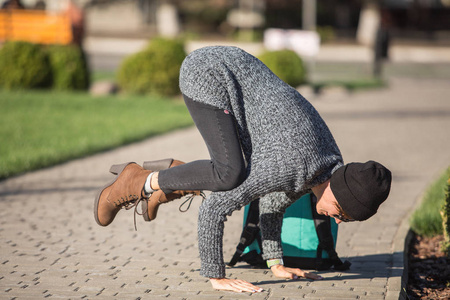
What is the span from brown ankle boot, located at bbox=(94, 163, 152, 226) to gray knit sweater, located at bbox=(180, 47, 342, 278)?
50 centimetres

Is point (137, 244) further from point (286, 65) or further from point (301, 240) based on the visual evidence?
point (286, 65)

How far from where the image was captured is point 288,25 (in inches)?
1699

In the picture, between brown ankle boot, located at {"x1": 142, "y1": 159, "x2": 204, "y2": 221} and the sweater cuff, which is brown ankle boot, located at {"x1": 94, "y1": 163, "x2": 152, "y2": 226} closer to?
brown ankle boot, located at {"x1": 142, "y1": 159, "x2": 204, "y2": 221}

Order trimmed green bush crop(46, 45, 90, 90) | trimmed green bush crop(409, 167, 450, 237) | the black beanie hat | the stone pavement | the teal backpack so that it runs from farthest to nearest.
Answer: trimmed green bush crop(46, 45, 90, 90)
trimmed green bush crop(409, 167, 450, 237)
the teal backpack
the stone pavement
the black beanie hat

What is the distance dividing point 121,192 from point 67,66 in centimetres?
1249

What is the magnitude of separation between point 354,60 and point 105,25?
19871 mm

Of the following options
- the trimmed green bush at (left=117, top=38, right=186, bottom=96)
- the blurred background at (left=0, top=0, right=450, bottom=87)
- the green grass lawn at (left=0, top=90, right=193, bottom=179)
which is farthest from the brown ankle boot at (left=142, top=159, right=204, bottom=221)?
the blurred background at (left=0, top=0, right=450, bottom=87)

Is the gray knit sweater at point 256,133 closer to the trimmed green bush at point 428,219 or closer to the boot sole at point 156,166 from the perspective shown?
the boot sole at point 156,166

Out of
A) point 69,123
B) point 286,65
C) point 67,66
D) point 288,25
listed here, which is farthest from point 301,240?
point 288,25

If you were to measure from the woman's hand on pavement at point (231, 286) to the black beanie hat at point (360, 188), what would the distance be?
0.77 meters

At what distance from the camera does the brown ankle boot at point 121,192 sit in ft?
13.8

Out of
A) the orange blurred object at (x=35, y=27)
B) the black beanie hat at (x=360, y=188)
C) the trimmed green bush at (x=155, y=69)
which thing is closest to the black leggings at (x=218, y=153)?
the black beanie hat at (x=360, y=188)

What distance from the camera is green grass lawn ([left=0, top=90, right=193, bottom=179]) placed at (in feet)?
29.4

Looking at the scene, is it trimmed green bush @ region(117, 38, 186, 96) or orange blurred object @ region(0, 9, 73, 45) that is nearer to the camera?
trimmed green bush @ region(117, 38, 186, 96)
